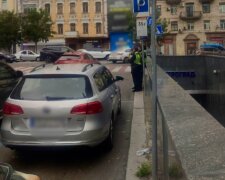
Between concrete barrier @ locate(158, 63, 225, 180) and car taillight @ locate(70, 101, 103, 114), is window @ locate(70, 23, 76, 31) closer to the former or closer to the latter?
car taillight @ locate(70, 101, 103, 114)

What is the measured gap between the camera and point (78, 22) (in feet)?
224

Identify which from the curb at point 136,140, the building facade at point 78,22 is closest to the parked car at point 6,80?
the curb at point 136,140

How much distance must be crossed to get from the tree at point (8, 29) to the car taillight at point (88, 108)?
51.5 m

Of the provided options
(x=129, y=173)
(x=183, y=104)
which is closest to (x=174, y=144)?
(x=183, y=104)

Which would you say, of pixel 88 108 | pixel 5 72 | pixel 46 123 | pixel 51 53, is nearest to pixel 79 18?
pixel 51 53

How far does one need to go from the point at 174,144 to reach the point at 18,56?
52118 mm

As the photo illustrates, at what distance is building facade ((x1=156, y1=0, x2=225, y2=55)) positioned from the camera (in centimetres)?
6625

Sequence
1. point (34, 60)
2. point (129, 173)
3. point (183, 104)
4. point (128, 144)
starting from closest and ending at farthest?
point (183, 104)
point (129, 173)
point (128, 144)
point (34, 60)

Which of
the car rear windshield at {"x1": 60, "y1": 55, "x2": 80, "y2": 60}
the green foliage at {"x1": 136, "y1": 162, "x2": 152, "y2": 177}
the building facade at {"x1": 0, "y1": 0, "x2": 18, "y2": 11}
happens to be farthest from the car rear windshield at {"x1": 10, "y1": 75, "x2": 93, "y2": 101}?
the building facade at {"x1": 0, "y1": 0, "x2": 18, "y2": 11}

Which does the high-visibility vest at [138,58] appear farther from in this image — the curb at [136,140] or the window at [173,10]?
the window at [173,10]

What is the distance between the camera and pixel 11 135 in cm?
646

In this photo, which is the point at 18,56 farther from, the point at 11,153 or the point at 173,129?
the point at 173,129

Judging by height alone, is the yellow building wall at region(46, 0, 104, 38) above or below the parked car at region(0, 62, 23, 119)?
above

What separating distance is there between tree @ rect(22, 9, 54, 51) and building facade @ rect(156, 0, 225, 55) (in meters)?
16.7
